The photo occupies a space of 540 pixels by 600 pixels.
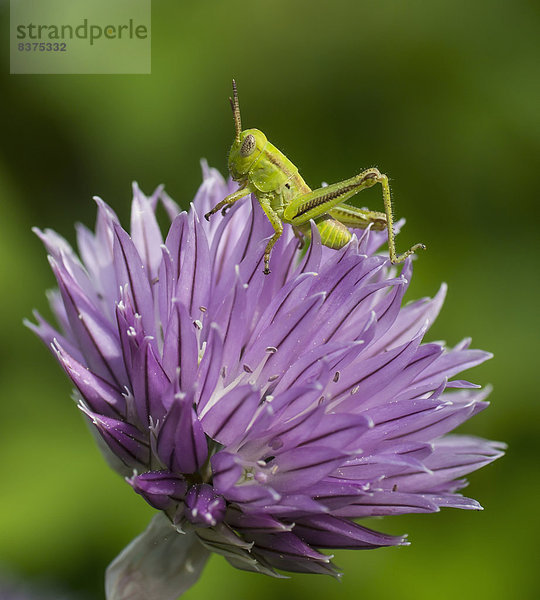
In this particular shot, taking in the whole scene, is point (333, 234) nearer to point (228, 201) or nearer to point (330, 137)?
point (228, 201)

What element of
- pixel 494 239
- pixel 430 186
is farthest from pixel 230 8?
pixel 494 239

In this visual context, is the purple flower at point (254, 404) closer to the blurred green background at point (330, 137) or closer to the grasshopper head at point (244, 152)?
the grasshopper head at point (244, 152)

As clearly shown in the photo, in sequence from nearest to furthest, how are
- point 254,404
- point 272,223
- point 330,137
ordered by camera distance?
point 254,404, point 272,223, point 330,137

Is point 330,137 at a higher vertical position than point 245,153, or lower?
higher

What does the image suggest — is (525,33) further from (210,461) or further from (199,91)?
(210,461)

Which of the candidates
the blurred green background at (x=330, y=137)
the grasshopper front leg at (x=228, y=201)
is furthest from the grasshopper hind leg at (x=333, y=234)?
the blurred green background at (x=330, y=137)

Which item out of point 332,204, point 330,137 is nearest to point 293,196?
point 332,204

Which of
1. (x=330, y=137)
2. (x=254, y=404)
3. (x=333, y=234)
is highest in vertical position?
(x=330, y=137)
